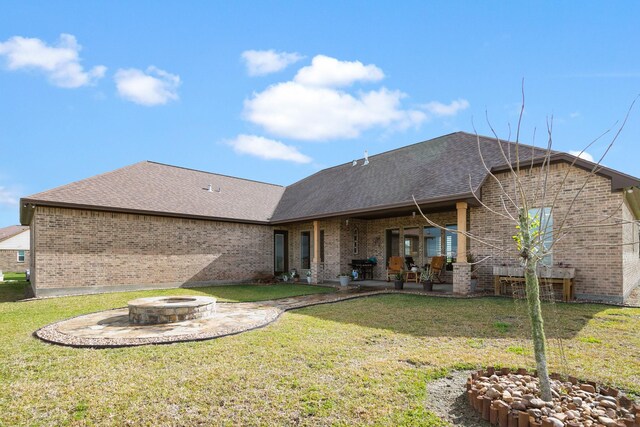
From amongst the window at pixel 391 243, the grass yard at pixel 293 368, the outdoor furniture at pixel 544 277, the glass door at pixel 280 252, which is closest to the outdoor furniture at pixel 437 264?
the outdoor furniture at pixel 544 277

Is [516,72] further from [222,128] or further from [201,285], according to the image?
[201,285]

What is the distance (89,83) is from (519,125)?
12044 mm

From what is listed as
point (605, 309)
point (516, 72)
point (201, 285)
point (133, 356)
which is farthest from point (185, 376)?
point (201, 285)

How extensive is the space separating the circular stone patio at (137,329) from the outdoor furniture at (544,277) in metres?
6.53

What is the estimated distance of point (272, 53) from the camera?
1036cm

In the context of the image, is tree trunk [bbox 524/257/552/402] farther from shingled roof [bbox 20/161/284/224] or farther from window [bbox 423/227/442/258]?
shingled roof [bbox 20/161/284/224]

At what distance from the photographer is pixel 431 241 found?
14758 mm

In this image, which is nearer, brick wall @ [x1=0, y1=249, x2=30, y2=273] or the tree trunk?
the tree trunk

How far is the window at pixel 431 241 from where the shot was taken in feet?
47.7

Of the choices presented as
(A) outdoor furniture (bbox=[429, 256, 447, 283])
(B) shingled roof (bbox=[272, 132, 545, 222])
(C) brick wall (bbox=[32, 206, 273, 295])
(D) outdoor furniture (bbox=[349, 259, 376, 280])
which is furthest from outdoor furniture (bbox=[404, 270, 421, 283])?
(C) brick wall (bbox=[32, 206, 273, 295])

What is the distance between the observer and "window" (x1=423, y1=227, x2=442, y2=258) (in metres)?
14.5

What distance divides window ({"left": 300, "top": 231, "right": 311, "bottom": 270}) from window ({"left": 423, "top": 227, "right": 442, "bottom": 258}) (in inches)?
240

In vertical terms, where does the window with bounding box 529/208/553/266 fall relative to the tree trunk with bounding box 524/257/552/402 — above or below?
above

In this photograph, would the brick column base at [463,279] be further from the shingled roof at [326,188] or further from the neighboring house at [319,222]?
the shingled roof at [326,188]
